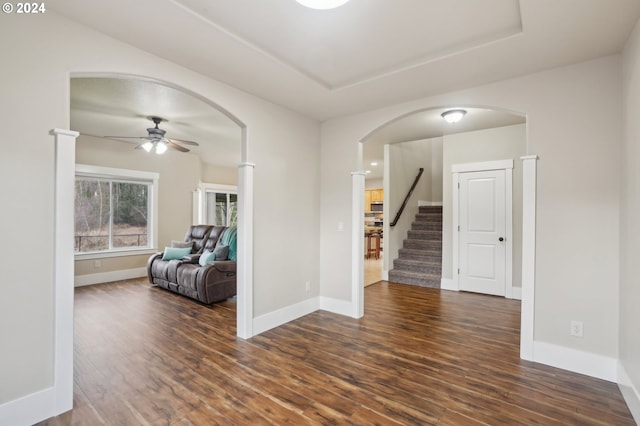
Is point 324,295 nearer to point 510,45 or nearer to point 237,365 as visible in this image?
point 237,365

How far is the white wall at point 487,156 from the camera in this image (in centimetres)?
476

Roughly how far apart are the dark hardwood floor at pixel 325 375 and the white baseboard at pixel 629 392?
6cm

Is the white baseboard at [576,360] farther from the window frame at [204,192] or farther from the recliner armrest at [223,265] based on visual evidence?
the window frame at [204,192]

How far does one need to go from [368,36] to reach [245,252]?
233cm

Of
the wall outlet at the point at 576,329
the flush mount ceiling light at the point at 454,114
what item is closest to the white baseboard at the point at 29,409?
the wall outlet at the point at 576,329

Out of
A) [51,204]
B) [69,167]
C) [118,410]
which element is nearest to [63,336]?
[118,410]

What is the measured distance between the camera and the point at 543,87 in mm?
2719

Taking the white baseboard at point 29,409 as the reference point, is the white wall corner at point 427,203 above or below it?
above

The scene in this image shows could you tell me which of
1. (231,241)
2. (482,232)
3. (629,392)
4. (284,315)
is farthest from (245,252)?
(482,232)

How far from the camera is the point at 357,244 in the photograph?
12.7 feet

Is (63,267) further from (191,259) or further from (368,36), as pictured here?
(191,259)

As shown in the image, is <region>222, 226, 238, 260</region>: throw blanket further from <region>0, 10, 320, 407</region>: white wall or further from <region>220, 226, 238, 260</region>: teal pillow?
<region>0, 10, 320, 407</region>: white wall

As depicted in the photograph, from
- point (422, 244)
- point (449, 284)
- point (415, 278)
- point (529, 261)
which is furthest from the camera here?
point (422, 244)

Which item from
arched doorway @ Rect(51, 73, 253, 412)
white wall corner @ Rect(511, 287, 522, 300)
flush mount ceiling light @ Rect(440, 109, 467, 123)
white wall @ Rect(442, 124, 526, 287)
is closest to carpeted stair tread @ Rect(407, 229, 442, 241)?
white wall @ Rect(442, 124, 526, 287)
